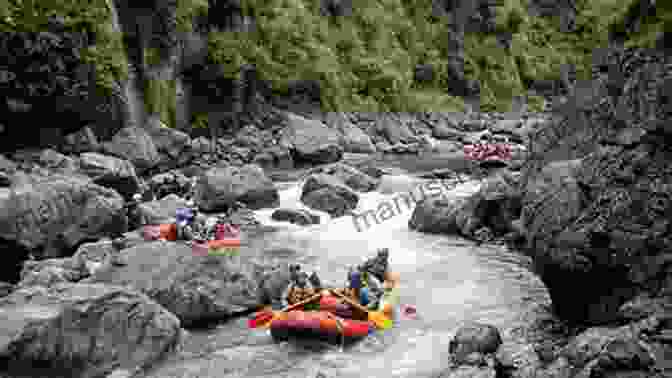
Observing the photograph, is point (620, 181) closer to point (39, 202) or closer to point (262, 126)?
point (39, 202)

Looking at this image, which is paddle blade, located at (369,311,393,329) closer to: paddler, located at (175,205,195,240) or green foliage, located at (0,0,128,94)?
paddler, located at (175,205,195,240)

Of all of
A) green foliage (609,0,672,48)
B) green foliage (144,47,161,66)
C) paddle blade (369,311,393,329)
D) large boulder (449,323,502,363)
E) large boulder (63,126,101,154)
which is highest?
green foliage (609,0,672,48)

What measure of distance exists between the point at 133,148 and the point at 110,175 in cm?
485

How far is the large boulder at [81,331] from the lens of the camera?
6.50 m

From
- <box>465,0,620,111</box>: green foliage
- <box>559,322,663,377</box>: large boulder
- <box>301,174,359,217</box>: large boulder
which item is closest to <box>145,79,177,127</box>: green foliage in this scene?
<box>301,174,359,217</box>: large boulder

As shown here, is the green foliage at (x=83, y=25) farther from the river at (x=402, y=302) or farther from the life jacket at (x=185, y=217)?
the life jacket at (x=185, y=217)

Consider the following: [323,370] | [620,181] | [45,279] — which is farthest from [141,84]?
[620,181]

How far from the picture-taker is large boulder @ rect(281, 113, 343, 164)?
2752cm

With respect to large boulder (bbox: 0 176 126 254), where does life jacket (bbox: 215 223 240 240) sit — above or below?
below

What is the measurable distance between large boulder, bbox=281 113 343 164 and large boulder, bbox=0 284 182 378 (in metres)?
19.4

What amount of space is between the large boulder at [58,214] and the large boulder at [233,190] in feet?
11.6

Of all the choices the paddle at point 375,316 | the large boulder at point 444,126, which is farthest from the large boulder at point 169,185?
the large boulder at point 444,126

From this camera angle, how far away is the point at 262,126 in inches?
1235

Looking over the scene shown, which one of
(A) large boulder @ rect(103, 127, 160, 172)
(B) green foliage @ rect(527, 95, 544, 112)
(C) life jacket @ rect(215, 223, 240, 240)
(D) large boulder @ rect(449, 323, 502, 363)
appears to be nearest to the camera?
(D) large boulder @ rect(449, 323, 502, 363)
